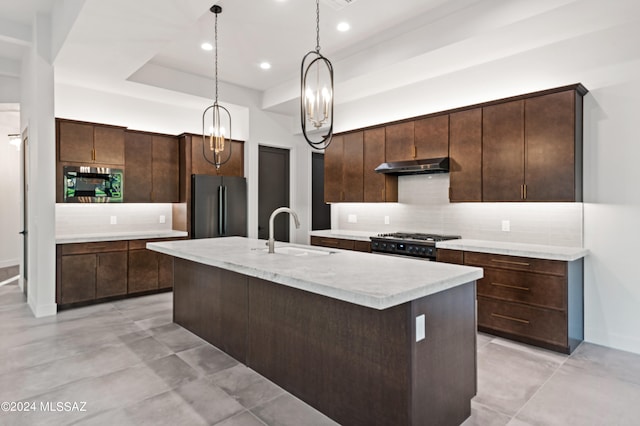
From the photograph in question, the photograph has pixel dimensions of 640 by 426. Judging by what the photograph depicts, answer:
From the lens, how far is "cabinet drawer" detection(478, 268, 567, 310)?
10.4ft

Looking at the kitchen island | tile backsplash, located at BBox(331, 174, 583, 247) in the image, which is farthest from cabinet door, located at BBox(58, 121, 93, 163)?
tile backsplash, located at BBox(331, 174, 583, 247)

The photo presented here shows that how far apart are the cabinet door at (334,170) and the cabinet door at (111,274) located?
10.0 feet

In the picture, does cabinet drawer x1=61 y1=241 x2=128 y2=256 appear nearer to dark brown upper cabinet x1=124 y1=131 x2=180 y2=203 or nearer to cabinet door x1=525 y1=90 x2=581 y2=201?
dark brown upper cabinet x1=124 y1=131 x2=180 y2=203

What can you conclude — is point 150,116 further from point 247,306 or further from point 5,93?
point 247,306

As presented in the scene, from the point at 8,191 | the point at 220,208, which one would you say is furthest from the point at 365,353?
the point at 8,191

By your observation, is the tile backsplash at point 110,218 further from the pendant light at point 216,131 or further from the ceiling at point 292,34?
the ceiling at point 292,34

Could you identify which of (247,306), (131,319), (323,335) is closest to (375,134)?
(247,306)

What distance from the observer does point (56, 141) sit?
178 inches

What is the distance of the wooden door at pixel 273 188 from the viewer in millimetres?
6574

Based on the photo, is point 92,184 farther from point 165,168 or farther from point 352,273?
point 352,273

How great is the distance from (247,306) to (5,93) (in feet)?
19.6

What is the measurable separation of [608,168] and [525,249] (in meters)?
1.06

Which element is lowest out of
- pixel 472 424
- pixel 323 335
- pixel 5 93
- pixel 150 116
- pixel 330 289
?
pixel 472 424

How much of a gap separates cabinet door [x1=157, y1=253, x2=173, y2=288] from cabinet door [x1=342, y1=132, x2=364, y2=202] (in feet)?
9.10
